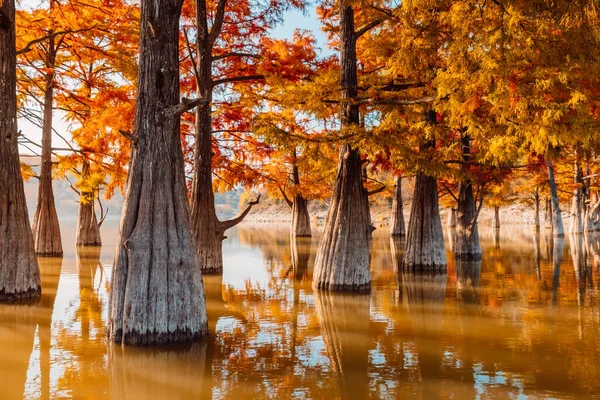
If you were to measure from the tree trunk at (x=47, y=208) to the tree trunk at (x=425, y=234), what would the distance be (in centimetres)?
1173

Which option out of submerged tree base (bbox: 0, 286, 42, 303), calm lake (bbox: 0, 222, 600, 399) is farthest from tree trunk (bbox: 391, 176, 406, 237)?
submerged tree base (bbox: 0, 286, 42, 303)

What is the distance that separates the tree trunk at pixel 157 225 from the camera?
24.2ft

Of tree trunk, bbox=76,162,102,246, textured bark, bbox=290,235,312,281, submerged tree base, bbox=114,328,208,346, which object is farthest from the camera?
tree trunk, bbox=76,162,102,246

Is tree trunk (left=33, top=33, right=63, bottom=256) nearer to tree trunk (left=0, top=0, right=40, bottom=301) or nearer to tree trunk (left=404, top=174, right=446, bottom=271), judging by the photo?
tree trunk (left=0, top=0, right=40, bottom=301)

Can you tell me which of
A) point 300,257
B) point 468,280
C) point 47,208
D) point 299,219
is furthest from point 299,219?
point 468,280

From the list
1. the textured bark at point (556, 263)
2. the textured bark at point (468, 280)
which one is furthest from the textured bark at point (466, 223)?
the textured bark at point (556, 263)

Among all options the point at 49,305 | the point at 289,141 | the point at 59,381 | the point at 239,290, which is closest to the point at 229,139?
the point at 239,290

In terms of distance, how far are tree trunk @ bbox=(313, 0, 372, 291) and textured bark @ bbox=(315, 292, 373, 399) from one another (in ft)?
1.59

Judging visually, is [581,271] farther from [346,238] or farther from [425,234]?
[346,238]

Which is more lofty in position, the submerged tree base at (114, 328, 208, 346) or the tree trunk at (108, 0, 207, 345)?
the tree trunk at (108, 0, 207, 345)

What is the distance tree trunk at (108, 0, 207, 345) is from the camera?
739 centimetres

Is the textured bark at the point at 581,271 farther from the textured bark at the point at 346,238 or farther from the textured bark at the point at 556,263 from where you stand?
the textured bark at the point at 346,238

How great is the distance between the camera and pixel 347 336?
27.1 feet

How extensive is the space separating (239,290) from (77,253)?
38.2 ft
